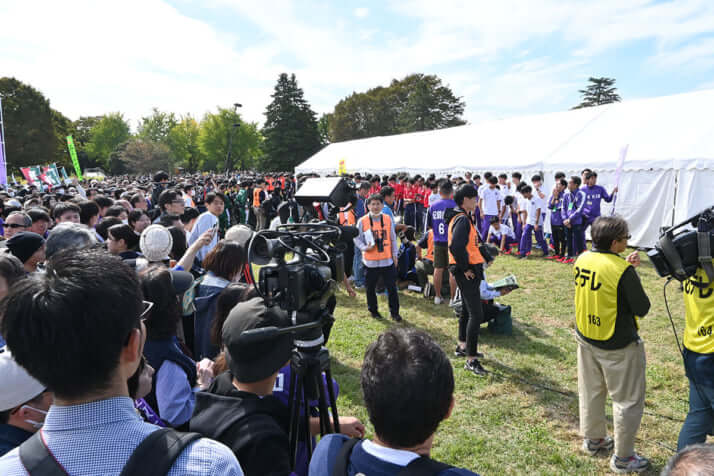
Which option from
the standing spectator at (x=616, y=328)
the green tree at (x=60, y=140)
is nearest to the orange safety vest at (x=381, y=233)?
the standing spectator at (x=616, y=328)

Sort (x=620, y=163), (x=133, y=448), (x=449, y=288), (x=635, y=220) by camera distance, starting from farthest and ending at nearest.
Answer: (x=635, y=220) → (x=620, y=163) → (x=449, y=288) → (x=133, y=448)

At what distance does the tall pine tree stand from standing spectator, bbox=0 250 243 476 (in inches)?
2021

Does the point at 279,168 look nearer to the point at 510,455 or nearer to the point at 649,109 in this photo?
the point at 649,109

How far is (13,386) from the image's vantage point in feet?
4.60

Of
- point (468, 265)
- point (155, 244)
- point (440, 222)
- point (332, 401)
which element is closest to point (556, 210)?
point (440, 222)

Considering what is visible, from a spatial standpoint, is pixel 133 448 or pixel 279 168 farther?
pixel 279 168

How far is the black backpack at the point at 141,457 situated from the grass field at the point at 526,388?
10.2 ft

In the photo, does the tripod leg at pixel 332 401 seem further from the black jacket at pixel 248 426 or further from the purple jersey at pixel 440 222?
the purple jersey at pixel 440 222

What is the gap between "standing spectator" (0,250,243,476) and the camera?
0.90m

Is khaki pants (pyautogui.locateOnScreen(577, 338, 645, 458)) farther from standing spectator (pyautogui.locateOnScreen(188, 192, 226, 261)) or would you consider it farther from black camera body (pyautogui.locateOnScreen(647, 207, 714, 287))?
standing spectator (pyautogui.locateOnScreen(188, 192, 226, 261))

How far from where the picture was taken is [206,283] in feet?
10.8

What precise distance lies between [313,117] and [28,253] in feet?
168

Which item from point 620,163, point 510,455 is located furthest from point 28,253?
point 620,163

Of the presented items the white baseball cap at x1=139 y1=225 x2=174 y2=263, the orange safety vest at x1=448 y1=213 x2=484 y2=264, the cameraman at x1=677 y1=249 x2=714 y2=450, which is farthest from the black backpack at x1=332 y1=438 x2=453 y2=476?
the orange safety vest at x1=448 y1=213 x2=484 y2=264
